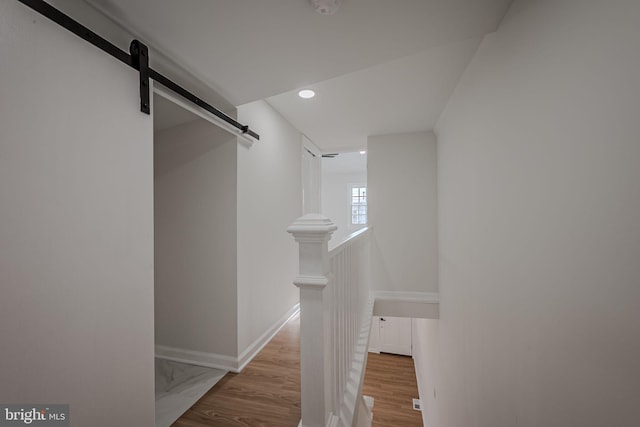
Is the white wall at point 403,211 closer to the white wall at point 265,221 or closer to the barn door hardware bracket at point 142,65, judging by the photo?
the white wall at point 265,221

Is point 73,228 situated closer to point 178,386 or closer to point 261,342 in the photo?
point 178,386

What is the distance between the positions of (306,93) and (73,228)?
194 cm

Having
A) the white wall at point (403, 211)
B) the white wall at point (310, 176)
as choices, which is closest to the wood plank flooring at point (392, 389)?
the white wall at point (403, 211)

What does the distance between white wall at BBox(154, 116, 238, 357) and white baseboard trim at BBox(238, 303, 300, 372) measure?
4.8 inches

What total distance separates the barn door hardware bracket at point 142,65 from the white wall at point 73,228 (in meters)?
0.03

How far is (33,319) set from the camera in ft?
2.83

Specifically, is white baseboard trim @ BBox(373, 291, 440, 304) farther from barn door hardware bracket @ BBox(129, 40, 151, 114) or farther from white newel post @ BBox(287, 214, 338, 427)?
barn door hardware bracket @ BBox(129, 40, 151, 114)

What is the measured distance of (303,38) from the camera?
1321mm

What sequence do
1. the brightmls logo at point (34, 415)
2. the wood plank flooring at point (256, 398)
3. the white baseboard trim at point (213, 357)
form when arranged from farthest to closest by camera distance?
the white baseboard trim at point (213, 357), the wood plank flooring at point (256, 398), the brightmls logo at point (34, 415)

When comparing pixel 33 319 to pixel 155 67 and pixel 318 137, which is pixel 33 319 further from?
pixel 318 137

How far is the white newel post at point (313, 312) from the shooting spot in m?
1.02

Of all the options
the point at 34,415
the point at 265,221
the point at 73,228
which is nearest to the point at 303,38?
the point at 73,228

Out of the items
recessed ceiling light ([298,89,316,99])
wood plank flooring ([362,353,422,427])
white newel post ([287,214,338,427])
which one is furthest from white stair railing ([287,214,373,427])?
wood plank flooring ([362,353,422,427])

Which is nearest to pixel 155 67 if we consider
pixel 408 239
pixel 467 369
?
pixel 467 369
